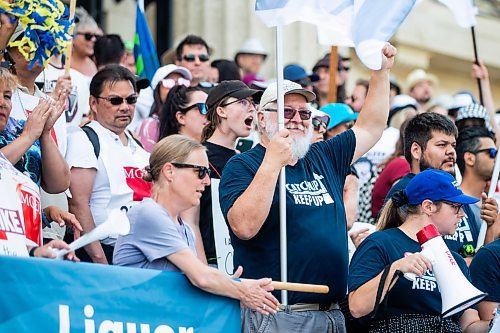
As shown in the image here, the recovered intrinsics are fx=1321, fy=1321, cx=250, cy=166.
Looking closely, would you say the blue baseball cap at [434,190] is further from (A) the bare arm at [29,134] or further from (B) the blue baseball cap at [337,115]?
(B) the blue baseball cap at [337,115]

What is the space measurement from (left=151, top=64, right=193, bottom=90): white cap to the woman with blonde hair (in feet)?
11.6

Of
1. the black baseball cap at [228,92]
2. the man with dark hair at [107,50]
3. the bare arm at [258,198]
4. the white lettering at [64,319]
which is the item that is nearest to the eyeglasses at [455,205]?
the bare arm at [258,198]

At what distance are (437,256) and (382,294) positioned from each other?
363 millimetres

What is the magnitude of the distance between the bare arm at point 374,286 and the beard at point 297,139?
2.73 ft

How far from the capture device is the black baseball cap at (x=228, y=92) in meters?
8.74

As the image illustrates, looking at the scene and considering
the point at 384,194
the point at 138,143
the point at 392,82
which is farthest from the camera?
the point at 392,82

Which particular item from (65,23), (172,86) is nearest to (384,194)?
(172,86)

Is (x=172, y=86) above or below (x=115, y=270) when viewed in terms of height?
above

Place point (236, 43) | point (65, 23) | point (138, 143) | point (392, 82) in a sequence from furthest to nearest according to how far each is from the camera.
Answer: point (236, 43) → point (392, 82) → point (138, 143) → point (65, 23)

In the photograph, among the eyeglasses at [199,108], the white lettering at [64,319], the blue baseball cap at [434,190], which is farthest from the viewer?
the eyeglasses at [199,108]

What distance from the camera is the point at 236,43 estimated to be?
1554cm

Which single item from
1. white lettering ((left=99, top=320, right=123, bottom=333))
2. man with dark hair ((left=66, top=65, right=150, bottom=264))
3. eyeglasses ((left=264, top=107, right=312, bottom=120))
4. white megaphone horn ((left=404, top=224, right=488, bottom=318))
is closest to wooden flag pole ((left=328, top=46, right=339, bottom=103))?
man with dark hair ((left=66, top=65, right=150, bottom=264))

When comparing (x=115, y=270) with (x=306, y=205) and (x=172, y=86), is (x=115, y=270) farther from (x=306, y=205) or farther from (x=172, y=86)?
(x=172, y=86)

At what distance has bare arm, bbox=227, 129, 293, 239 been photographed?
6.96 m
